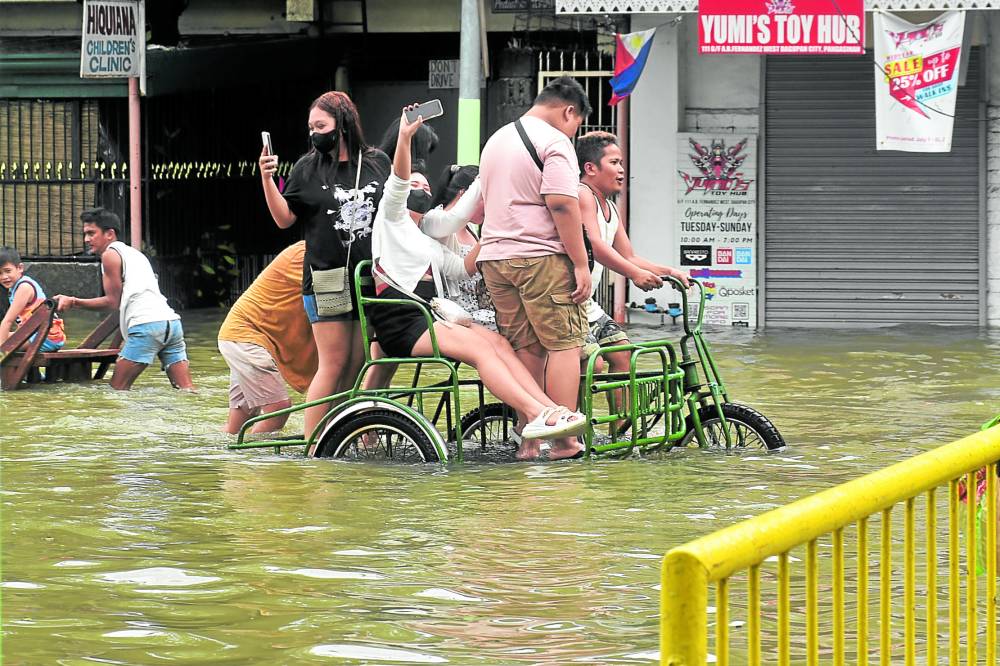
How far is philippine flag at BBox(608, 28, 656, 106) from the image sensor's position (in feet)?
54.4

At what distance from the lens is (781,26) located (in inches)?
637

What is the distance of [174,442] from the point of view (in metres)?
10.3

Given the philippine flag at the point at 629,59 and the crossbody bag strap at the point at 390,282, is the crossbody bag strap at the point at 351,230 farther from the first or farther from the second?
the philippine flag at the point at 629,59

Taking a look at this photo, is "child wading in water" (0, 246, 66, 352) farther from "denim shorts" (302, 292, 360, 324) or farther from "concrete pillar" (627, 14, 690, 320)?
"concrete pillar" (627, 14, 690, 320)

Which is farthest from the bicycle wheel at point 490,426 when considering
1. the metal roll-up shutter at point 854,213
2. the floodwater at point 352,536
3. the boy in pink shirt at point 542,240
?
the metal roll-up shutter at point 854,213

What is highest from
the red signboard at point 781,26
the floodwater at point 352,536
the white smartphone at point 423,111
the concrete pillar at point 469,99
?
the red signboard at point 781,26

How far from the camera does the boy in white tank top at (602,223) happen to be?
31.3ft

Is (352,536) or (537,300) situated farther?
(537,300)

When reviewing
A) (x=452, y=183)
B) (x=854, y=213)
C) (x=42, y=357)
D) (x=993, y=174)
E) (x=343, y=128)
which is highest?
(x=993, y=174)

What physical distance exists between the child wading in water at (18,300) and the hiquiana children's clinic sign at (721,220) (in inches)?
263

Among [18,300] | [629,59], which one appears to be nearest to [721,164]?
[629,59]

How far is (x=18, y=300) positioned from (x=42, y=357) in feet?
1.73

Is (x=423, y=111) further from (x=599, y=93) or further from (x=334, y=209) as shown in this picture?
(x=599, y=93)

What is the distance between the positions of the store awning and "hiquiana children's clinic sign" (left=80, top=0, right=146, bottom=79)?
4.11m
